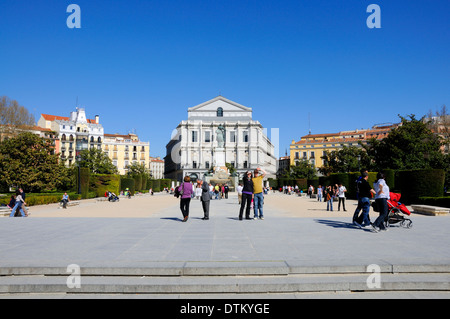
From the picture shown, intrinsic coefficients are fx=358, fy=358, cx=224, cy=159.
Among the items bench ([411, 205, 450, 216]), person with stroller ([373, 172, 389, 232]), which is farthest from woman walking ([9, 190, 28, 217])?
bench ([411, 205, 450, 216])

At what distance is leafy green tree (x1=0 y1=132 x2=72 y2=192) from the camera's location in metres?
32.6

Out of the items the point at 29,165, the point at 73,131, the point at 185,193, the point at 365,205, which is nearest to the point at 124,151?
the point at 73,131

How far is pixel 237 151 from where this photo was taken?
99062 mm

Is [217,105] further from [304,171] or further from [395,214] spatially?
[395,214]

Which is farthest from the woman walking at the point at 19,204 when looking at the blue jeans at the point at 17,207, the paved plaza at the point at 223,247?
the paved plaza at the point at 223,247

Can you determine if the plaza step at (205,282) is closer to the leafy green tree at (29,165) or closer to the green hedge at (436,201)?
the green hedge at (436,201)

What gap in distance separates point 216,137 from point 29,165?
67.8 metres

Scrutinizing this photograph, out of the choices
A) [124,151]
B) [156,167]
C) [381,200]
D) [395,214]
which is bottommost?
[395,214]

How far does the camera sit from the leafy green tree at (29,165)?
32594 mm

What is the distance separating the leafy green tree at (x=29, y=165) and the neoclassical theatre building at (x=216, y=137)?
6154 cm

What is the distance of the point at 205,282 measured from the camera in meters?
5.45

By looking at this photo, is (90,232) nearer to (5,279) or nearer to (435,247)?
(5,279)

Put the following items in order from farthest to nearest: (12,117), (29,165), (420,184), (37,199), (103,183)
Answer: (12,117) < (103,183) < (29,165) < (37,199) < (420,184)

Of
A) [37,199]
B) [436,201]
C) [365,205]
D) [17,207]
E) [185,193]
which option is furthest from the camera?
[37,199]
